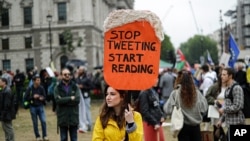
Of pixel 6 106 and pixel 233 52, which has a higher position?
pixel 233 52

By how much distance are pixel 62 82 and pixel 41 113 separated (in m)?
2.72

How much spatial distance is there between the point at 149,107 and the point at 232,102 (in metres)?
2.05

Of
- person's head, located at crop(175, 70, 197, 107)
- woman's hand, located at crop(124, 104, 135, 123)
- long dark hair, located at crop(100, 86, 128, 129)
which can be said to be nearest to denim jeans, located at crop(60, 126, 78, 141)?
person's head, located at crop(175, 70, 197, 107)

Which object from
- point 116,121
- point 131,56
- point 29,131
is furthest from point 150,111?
point 29,131

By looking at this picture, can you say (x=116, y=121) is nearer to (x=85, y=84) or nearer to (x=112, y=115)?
(x=112, y=115)

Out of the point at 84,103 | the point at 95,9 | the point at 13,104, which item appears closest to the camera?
the point at 13,104

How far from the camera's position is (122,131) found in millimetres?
4840

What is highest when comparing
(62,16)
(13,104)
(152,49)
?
(62,16)

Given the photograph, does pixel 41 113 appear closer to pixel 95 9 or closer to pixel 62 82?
pixel 62 82

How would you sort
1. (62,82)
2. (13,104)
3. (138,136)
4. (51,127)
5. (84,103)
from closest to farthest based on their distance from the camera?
(138,136) < (62,82) < (13,104) < (84,103) < (51,127)

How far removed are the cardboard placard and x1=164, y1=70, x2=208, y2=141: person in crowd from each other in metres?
2.78

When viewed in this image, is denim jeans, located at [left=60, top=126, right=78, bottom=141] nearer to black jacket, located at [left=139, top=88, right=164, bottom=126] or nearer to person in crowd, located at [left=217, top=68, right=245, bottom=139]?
black jacket, located at [left=139, top=88, right=164, bottom=126]

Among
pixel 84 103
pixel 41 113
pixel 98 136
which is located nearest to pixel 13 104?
pixel 41 113

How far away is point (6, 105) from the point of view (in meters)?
11.3
